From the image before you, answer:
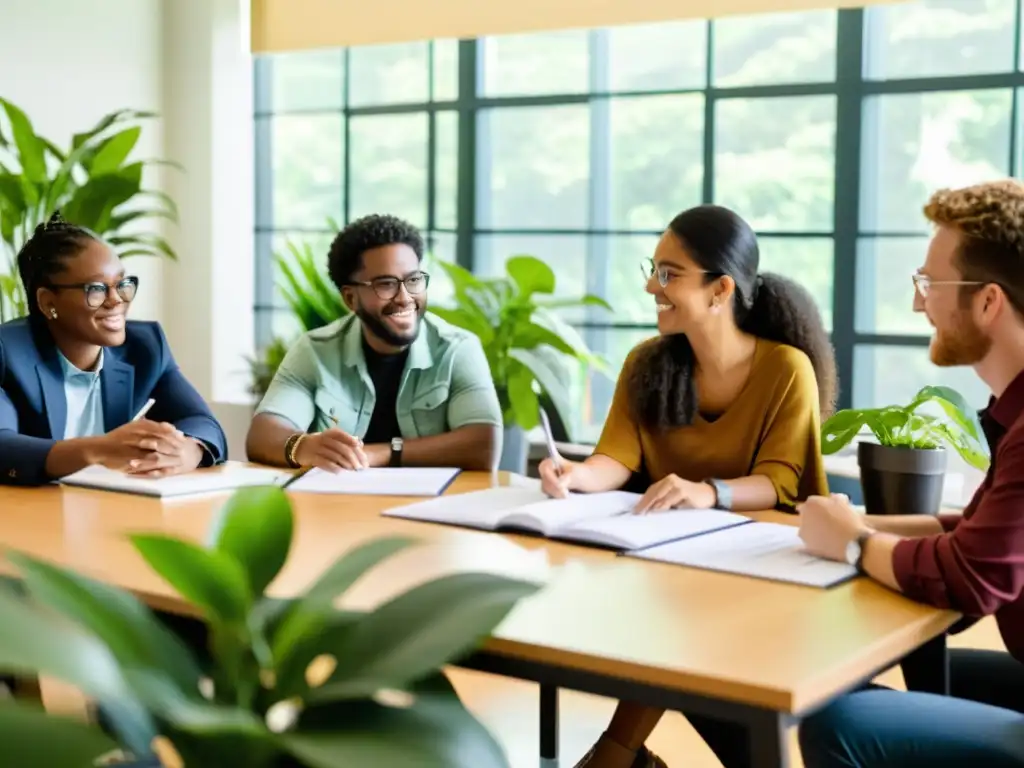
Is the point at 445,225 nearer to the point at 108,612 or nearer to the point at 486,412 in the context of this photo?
the point at 486,412

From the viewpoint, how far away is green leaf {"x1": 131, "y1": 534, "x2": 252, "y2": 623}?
3.24 ft

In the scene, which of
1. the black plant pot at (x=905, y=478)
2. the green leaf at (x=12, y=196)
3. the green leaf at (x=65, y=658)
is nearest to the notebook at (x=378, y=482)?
the black plant pot at (x=905, y=478)

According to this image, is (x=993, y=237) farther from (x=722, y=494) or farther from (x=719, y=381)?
(x=719, y=381)

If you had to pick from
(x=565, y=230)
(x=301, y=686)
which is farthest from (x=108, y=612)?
(x=565, y=230)

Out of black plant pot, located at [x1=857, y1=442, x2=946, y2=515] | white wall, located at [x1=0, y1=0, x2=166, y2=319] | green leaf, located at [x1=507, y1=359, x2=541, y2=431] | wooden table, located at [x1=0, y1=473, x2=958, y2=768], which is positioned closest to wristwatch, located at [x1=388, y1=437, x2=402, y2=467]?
wooden table, located at [x1=0, y1=473, x2=958, y2=768]

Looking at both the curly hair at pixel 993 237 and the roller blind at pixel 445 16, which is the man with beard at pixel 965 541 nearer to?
the curly hair at pixel 993 237

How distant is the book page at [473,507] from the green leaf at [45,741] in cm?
124

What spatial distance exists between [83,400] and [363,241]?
0.71 metres

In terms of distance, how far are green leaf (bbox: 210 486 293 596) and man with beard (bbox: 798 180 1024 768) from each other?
0.92 metres

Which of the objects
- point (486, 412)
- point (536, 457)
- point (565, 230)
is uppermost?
point (565, 230)

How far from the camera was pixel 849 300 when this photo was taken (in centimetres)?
493

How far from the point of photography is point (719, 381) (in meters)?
2.54

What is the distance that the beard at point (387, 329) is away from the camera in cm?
299

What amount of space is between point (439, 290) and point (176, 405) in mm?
2999
